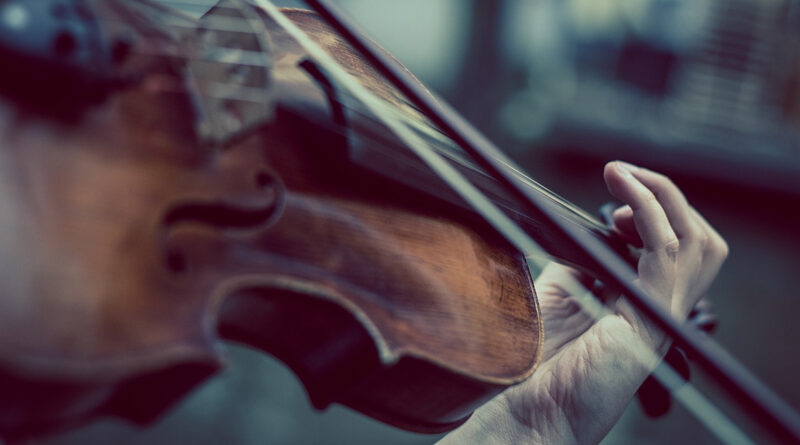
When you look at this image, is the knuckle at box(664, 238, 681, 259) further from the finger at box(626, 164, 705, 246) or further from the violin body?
the violin body

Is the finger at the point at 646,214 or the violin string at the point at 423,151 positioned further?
the finger at the point at 646,214

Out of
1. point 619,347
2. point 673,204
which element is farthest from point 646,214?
point 619,347

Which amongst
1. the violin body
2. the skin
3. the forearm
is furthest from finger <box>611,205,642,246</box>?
the violin body

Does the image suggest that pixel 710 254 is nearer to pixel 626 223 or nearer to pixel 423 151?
pixel 626 223

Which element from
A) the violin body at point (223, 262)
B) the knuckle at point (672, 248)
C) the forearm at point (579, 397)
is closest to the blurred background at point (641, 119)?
the forearm at point (579, 397)

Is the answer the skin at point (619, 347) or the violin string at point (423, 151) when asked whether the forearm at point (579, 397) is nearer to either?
the skin at point (619, 347)

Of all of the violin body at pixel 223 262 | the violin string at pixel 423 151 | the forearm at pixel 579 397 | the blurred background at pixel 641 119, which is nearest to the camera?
the violin body at pixel 223 262
